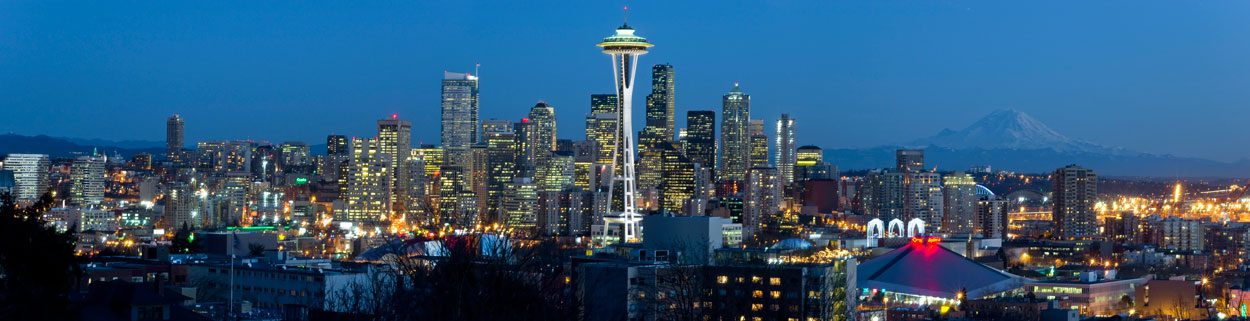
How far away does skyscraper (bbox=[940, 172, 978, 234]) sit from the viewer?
120m

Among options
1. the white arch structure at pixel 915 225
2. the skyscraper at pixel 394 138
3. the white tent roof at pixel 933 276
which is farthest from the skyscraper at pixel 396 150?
the white tent roof at pixel 933 276

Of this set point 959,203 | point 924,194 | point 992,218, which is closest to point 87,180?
point 924,194

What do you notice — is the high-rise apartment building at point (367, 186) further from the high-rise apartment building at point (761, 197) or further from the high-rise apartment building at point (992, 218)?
the high-rise apartment building at point (992, 218)

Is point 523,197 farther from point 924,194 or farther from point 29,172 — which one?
point 924,194

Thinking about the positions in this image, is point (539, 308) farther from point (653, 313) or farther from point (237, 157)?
point (237, 157)

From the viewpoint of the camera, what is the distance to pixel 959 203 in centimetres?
12312

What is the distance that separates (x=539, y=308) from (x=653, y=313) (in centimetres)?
1321

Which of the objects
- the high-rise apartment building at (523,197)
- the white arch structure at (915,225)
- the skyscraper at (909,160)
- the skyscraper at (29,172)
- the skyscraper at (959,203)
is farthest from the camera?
the skyscraper at (909,160)

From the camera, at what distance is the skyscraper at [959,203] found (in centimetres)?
12006

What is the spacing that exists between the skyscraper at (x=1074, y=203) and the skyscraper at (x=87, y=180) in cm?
5652

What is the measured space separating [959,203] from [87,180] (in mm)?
55314

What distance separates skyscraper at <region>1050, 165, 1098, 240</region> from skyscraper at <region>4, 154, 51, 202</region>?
191 ft

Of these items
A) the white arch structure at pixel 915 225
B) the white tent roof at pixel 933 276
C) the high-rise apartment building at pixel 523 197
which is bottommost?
the white tent roof at pixel 933 276

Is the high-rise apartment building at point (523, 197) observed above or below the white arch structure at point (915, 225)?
above
